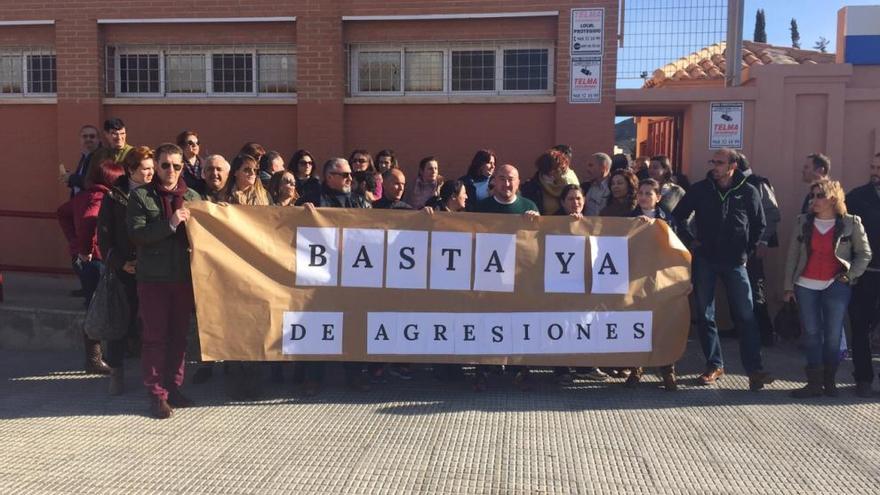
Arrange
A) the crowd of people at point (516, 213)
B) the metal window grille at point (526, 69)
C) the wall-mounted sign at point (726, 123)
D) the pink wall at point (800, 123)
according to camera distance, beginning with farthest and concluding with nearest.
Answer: the metal window grille at point (526, 69) < the wall-mounted sign at point (726, 123) < the pink wall at point (800, 123) < the crowd of people at point (516, 213)

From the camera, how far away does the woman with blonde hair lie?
5719 millimetres

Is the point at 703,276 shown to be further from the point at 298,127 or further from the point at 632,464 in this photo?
the point at 298,127

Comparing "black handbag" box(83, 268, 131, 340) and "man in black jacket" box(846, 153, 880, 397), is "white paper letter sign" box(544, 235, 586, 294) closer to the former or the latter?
"man in black jacket" box(846, 153, 880, 397)

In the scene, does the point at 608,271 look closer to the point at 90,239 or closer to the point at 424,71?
the point at 424,71

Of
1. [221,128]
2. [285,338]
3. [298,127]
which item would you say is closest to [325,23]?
[298,127]

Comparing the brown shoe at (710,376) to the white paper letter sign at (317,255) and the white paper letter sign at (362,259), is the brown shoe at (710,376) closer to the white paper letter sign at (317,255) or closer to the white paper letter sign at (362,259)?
the white paper letter sign at (362,259)

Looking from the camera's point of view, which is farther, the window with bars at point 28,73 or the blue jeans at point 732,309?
the window with bars at point 28,73

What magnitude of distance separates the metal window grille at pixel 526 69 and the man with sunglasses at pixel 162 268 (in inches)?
180

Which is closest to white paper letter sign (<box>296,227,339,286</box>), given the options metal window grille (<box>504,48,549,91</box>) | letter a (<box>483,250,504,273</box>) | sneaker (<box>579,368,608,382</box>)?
letter a (<box>483,250,504,273</box>)

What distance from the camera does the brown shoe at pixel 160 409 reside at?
525 centimetres

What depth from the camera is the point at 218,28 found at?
355 inches

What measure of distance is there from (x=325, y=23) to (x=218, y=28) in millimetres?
1375

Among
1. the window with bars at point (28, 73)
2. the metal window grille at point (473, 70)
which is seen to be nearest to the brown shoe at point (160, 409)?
the metal window grille at point (473, 70)

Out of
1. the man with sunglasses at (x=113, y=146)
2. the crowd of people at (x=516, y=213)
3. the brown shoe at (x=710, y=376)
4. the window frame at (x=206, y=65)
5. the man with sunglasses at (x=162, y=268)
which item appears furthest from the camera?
the window frame at (x=206, y=65)
